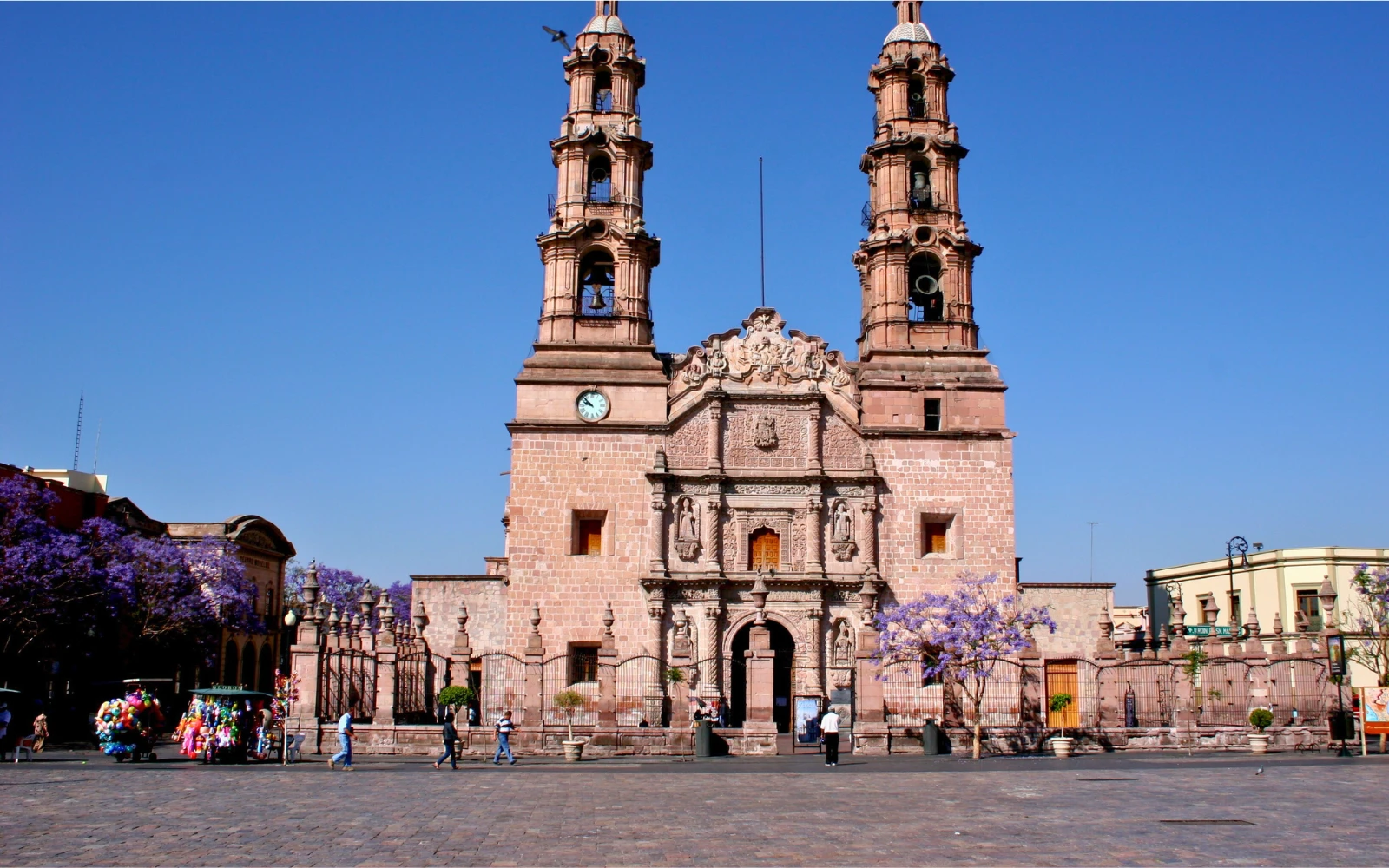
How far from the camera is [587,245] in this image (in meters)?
40.7

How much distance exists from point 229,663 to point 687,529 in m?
28.2

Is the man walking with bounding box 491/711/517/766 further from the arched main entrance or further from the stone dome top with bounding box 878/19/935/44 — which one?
the stone dome top with bounding box 878/19/935/44

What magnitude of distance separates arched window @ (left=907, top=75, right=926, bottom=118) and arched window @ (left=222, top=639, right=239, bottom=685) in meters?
35.9

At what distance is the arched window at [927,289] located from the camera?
41812 millimetres

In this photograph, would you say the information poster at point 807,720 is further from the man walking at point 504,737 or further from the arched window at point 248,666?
the arched window at point 248,666

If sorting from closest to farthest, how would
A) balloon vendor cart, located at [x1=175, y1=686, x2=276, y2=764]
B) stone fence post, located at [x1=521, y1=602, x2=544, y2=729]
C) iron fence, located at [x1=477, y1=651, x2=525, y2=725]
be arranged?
balloon vendor cart, located at [x1=175, y1=686, x2=276, y2=764], stone fence post, located at [x1=521, y1=602, x2=544, y2=729], iron fence, located at [x1=477, y1=651, x2=525, y2=725]

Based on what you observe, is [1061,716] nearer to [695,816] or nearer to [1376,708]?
[1376,708]

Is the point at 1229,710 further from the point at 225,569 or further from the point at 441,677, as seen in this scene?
the point at 225,569

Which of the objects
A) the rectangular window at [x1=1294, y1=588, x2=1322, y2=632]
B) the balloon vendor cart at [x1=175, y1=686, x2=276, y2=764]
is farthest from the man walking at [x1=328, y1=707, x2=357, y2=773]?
the rectangular window at [x1=1294, y1=588, x2=1322, y2=632]

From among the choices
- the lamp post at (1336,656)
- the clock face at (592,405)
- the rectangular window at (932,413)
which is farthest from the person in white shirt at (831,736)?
the rectangular window at (932,413)

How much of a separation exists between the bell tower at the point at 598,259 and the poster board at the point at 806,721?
417 inches

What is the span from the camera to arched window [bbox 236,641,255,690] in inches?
2360

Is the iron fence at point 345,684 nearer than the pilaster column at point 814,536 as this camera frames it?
Yes

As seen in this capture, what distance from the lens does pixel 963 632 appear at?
3262cm
